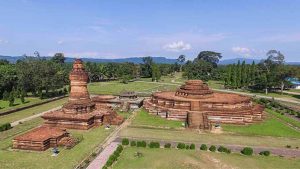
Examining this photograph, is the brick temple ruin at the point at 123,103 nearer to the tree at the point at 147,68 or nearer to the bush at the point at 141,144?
the bush at the point at 141,144

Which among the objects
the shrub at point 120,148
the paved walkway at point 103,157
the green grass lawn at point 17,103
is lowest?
the paved walkway at point 103,157

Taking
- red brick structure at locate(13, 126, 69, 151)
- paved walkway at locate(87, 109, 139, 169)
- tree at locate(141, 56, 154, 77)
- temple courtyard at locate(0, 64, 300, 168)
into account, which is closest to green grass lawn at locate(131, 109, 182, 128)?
temple courtyard at locate(0, 64, 300, 168)

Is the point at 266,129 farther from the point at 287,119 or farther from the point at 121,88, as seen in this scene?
the point at 121,88

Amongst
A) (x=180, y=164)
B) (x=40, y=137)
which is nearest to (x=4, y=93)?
(x=40, y=137)

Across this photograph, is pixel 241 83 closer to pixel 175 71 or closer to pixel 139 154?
pixel 139 154

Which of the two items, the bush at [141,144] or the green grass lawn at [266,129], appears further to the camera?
the green grass lawn at [266,129]

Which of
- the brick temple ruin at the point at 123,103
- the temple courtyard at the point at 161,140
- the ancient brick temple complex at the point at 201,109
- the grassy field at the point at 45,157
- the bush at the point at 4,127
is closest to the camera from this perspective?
the grassy field at the point at 45,157

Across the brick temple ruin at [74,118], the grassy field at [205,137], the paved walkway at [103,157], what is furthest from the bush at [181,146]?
the brick temple ruin at [74,118]

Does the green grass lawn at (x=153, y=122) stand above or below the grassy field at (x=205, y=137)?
above
